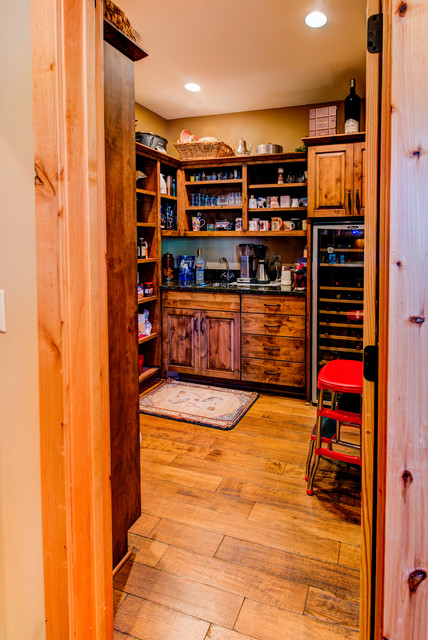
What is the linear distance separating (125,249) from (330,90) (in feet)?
10.4

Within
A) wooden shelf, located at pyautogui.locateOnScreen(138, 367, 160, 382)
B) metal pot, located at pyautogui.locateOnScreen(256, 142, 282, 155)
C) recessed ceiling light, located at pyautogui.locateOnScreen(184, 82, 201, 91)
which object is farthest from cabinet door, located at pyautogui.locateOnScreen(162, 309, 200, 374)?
recessed ceiling light, located at pyautogui.locateOnScreen(184, 82, 201, 91)

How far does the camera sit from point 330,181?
3.66 metres

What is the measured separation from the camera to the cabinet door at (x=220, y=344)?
4.09 meters

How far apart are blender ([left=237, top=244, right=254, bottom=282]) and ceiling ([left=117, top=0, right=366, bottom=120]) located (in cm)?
144

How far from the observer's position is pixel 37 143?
1.06 meters

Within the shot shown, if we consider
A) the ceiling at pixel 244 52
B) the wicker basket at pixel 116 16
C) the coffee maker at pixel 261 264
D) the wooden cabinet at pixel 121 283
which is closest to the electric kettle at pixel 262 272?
the coffee maker at pixel 261 264

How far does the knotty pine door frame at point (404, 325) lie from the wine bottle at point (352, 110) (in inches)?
117

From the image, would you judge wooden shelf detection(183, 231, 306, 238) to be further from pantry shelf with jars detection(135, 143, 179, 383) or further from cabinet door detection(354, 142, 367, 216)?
cabinet door detection(354, 142, 367, 216)

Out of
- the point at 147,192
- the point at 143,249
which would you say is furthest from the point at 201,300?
the point at 147,192

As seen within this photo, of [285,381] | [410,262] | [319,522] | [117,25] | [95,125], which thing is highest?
[117,25]

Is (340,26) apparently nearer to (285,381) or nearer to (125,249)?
(125,249)

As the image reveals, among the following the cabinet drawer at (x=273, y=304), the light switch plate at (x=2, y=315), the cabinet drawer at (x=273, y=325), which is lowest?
the cabinet drawer at (x=273, y=325)

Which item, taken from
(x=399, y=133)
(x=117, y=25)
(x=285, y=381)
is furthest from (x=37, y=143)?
(x=285, y=381)

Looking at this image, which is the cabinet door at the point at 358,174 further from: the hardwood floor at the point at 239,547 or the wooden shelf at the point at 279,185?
the hardwood floor at the point at 239,547
